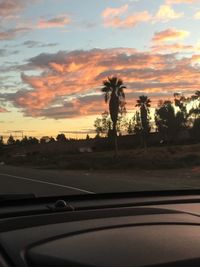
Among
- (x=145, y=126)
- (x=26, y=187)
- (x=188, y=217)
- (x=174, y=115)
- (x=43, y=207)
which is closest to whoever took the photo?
(x=188, y=217)

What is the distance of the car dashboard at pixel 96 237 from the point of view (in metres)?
2.61

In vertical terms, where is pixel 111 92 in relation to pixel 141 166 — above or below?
above

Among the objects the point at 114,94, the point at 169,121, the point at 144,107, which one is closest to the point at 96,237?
the point at 114,94

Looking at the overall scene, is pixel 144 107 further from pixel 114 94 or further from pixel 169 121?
pixel 114 94

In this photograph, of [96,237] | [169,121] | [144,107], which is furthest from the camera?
[169,121]

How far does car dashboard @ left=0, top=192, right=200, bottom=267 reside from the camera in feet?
8.55

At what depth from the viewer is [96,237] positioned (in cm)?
295

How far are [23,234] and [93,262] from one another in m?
0.54

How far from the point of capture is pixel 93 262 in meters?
2.58

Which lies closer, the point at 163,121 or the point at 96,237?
the point at 96,237

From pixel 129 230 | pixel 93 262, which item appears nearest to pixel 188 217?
pixel 129 230

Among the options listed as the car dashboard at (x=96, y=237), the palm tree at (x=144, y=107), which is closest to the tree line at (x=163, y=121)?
the palm tree at (x=144, y=107)

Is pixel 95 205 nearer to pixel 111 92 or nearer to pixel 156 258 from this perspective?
pixel 156 258

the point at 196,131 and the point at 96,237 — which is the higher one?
the point at 196,131
